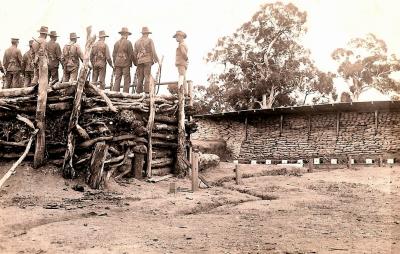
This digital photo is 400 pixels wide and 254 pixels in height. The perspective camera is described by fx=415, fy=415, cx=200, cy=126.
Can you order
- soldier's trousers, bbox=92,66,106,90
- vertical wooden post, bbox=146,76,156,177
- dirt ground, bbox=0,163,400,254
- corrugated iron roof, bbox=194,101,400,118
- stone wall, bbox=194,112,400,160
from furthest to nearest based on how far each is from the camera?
stone wall, bbox=194,112,400,160 → corrugated iron roof, bbox=194,101,400,118 → soldier's trousers, bbox=92,66,106,90 → vertical wooden post, bbox=146,76,156,177 → dirt ground, bbox=0,163,400,254

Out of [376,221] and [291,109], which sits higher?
[291,109]

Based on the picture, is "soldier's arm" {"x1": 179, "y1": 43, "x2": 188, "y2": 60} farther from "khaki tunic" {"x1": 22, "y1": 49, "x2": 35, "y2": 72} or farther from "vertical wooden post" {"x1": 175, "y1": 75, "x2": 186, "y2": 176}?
"khaki tunic" {"x1": 22, "y1": 49, "x2": 35, "y2": 72}

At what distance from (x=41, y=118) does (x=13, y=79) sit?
14.3ft

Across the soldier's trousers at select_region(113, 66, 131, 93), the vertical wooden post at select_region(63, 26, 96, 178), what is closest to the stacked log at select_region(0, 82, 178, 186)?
the vertical wooden post at select_region(63, 26, 96, 178)

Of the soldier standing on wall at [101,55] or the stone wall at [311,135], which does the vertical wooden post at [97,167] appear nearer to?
the soldier standing on wall at [101,55]

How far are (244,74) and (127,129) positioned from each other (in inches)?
812

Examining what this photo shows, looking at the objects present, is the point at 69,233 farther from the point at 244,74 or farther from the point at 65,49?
the point at 244,74

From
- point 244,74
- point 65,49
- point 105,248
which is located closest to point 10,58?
point 65,49

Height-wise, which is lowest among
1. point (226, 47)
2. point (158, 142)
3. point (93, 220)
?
point (93, 220)

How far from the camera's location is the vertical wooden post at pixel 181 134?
1068cm

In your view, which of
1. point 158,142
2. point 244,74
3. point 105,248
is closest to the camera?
point 105,248

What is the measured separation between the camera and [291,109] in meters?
19.0

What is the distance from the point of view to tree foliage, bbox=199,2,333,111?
28.1m

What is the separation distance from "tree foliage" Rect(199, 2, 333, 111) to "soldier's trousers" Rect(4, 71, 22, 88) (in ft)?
60.4
